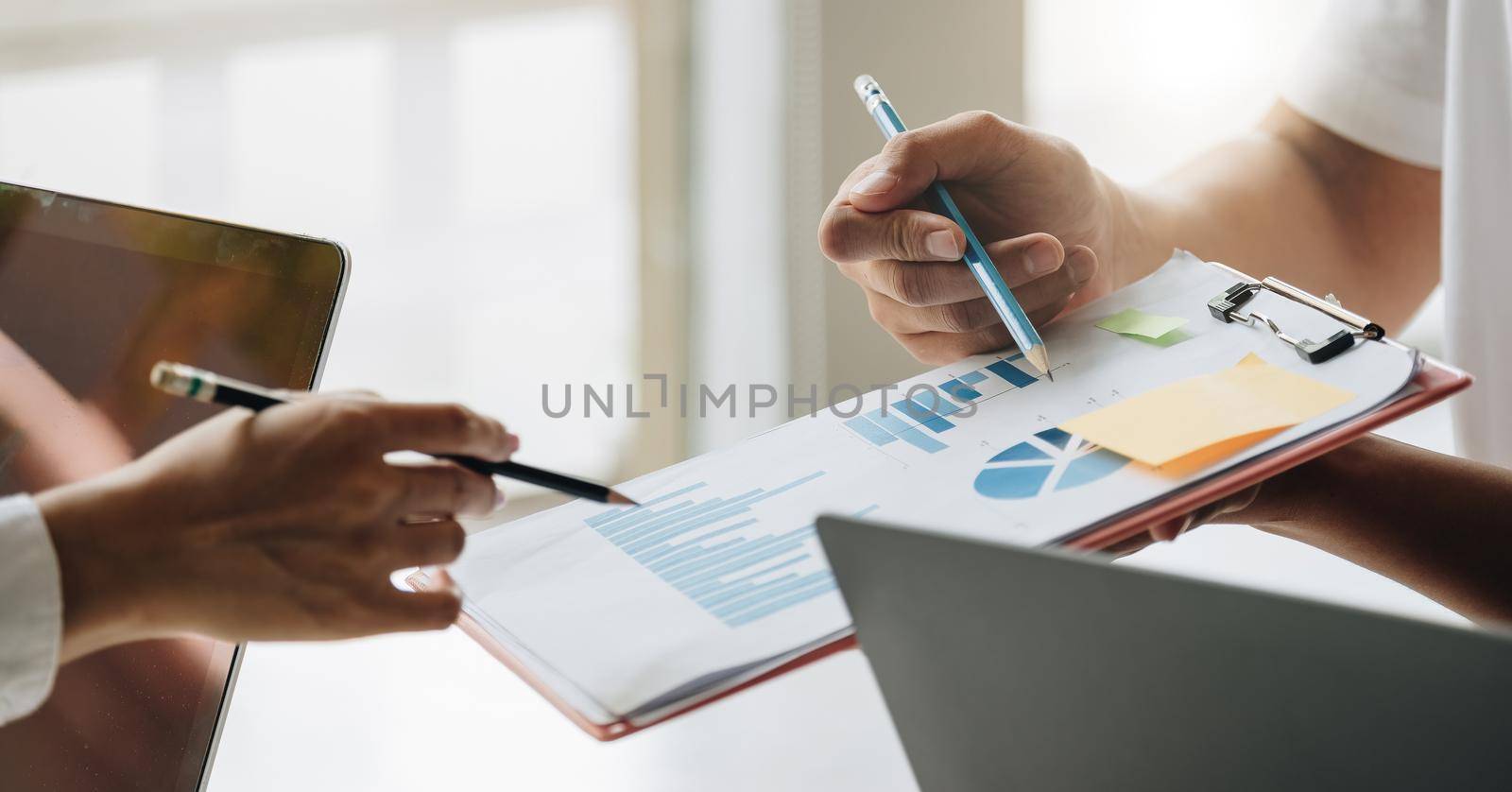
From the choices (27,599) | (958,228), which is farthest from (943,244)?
(27,599)

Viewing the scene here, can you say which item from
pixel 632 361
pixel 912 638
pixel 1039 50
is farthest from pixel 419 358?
pixel 912 638

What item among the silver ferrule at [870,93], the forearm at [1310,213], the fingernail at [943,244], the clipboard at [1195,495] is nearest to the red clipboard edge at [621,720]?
the clipboard at [1195,495]

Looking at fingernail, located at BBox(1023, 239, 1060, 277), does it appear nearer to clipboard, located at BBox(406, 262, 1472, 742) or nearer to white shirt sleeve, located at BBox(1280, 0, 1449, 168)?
clipboard, located at BBox(406, 262, 1472, 742)

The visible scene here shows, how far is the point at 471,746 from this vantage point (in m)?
0.66

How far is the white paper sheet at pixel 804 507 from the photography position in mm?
445

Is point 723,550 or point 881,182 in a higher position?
point 881,182

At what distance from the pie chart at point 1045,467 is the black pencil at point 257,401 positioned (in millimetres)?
162

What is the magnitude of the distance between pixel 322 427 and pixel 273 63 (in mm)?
1453

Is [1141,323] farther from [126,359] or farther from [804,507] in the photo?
[126,359]

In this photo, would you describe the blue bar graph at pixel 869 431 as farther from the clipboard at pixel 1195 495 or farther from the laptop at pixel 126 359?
the laptop at pixel 126 359

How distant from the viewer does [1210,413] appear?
516mm

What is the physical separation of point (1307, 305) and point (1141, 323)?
0.27 ft

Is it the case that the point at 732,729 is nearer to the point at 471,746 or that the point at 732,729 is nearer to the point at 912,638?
the point at 471,746

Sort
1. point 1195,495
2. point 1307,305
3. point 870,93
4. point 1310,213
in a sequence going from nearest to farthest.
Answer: point 1195,495
point 1307,305
point 870,93
point 1310,213
